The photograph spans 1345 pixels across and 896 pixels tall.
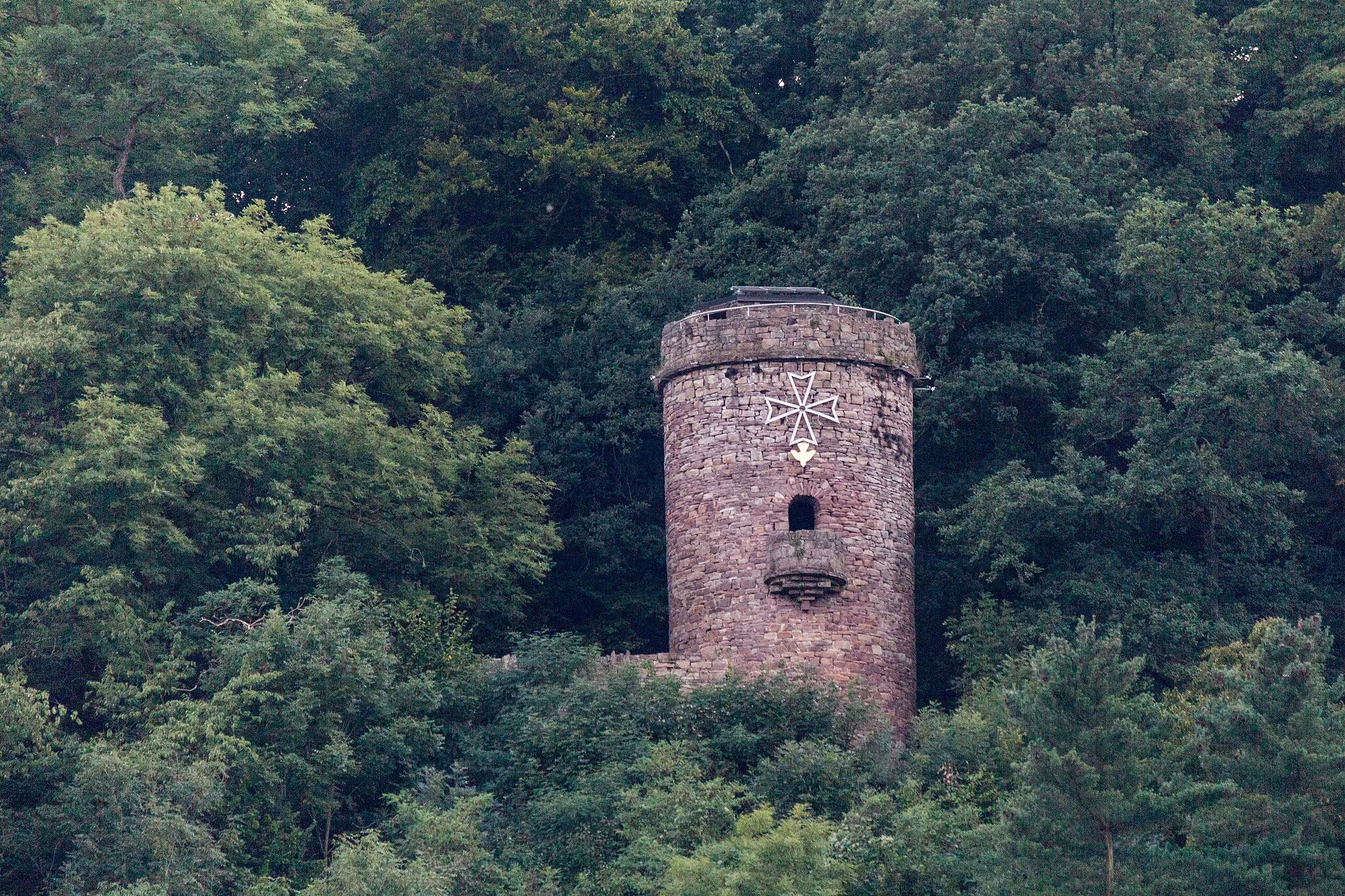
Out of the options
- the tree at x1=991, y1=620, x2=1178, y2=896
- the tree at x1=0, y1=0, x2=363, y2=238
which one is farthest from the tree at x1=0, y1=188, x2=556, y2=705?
the tree at x1=991, y1=620, x2=1178, y2=896

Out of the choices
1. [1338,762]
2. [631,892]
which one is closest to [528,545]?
[631,892]

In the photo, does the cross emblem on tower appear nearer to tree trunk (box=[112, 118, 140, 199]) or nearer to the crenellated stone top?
the crenellated stone top

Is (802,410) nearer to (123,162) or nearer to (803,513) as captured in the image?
(803,513)

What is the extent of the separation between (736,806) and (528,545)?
27.6 ft

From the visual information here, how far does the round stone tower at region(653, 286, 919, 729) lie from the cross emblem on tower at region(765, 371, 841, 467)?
19 mm

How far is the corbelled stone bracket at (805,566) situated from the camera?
35719 millimetres

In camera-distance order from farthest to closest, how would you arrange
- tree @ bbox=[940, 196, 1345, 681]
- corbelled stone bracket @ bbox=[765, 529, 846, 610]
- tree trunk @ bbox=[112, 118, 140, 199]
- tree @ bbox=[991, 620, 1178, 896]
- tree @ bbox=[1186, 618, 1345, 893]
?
tree trunk @ bbox=[112, 118, 140, 199]
tree @ bbox=[940, 196, 1345, 681]
corbelled stone bracket @ bbox=[765, 529, 846, 610]
tree @ bbox=[991, 620, 1178, 896]
tree @ bbox=[1186, 618, 1345, 893]

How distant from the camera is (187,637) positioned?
113 feet

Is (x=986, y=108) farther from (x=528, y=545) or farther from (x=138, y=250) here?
(x=138, y=250)

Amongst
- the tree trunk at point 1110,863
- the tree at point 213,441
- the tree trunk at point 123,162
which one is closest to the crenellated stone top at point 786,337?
the tree at point 213,441

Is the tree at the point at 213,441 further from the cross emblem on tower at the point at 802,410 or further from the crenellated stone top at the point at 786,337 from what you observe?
the cross emblem on tower at the point at 802,410

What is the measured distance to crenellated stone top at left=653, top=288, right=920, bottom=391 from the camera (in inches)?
1460

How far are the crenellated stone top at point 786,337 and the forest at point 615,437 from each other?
254 cm

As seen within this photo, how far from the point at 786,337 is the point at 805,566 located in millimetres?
3547
